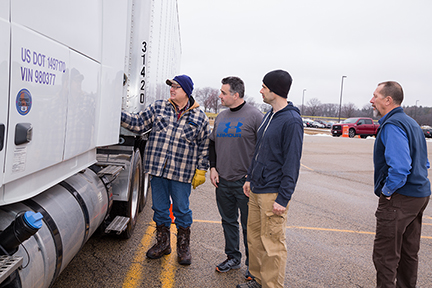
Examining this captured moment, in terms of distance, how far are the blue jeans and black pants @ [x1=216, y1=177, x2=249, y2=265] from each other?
39 cm

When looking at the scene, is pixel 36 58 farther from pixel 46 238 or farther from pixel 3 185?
pixel 46 238

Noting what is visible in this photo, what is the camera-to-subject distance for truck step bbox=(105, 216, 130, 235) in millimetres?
3674

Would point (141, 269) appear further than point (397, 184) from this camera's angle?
Yes

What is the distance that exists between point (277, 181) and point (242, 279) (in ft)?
4.09

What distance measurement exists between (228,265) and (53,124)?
2430 mm

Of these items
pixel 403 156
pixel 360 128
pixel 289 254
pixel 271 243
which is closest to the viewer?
pixel 403 156

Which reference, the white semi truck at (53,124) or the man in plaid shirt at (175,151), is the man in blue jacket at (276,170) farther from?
the white semi truck at (53,124)

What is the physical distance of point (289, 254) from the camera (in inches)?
169

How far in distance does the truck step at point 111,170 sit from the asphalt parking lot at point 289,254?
3.40ft

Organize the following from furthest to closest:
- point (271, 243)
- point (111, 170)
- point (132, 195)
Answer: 1. point (132, 195)
2. point (111, 170)
3. point (271, 243)

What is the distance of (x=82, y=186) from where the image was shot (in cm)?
284

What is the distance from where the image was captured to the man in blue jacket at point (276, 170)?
2.80 metres

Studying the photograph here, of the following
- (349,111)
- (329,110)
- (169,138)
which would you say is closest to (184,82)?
(169,138)

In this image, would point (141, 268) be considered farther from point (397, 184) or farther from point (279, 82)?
point (397, 184)
